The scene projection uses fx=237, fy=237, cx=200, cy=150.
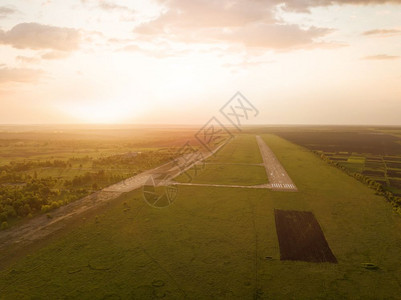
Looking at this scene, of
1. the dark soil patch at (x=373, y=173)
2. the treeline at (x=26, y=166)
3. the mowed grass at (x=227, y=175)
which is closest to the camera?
the mowed grass at (x=227, y=175)

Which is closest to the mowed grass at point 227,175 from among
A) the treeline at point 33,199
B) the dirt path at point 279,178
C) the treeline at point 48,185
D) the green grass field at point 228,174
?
the green grass field at point 228,174

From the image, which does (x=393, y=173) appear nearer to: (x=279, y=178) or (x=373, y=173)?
(x=373, y=173)

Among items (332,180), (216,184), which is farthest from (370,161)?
(216,184)

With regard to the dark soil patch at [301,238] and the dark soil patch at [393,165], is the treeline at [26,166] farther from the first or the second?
the dark soil patch at [393,165]

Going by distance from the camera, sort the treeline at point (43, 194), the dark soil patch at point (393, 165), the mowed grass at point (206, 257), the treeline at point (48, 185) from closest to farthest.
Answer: the mowed grass at point (206, 257), the treeline at point (43, 194), the treeline at point (48, 185), the dark soil patch at point (393, 165)

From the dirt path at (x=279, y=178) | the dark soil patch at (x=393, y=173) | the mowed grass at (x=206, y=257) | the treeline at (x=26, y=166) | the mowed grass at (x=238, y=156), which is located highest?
the mowed grass at (x=238, y=156)

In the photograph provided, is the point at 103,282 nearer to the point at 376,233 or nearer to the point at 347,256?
the point at 347,256

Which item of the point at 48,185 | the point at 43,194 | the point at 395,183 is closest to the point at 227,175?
the point at 395,183
